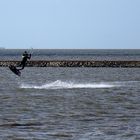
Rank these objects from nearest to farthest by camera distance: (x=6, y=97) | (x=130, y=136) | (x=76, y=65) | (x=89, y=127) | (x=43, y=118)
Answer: (x=130, y=136), (x=89, y=127), (x=43, y=118), (x=6, y=97), (x=76, y=65)

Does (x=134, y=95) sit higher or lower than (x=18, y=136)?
higher

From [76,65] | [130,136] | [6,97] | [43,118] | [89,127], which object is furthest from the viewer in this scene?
[76,65]

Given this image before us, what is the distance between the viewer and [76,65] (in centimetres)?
11550

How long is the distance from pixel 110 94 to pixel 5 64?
81010mm

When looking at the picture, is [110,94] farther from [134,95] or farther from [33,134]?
[33,134]

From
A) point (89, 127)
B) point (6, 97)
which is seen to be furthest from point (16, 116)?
point (6, 97)

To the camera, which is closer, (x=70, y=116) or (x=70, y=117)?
(x=70, y=117)

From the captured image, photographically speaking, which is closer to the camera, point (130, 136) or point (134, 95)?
point (130, 136)

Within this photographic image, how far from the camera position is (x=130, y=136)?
68.8ft

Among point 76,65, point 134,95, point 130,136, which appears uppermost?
point 76,65

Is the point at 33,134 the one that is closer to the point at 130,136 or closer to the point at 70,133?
the point at 70,133

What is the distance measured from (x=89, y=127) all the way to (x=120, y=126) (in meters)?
1.18

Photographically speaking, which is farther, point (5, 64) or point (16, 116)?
point (5, 64)

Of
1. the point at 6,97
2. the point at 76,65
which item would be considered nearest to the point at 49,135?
the point at 6,97
